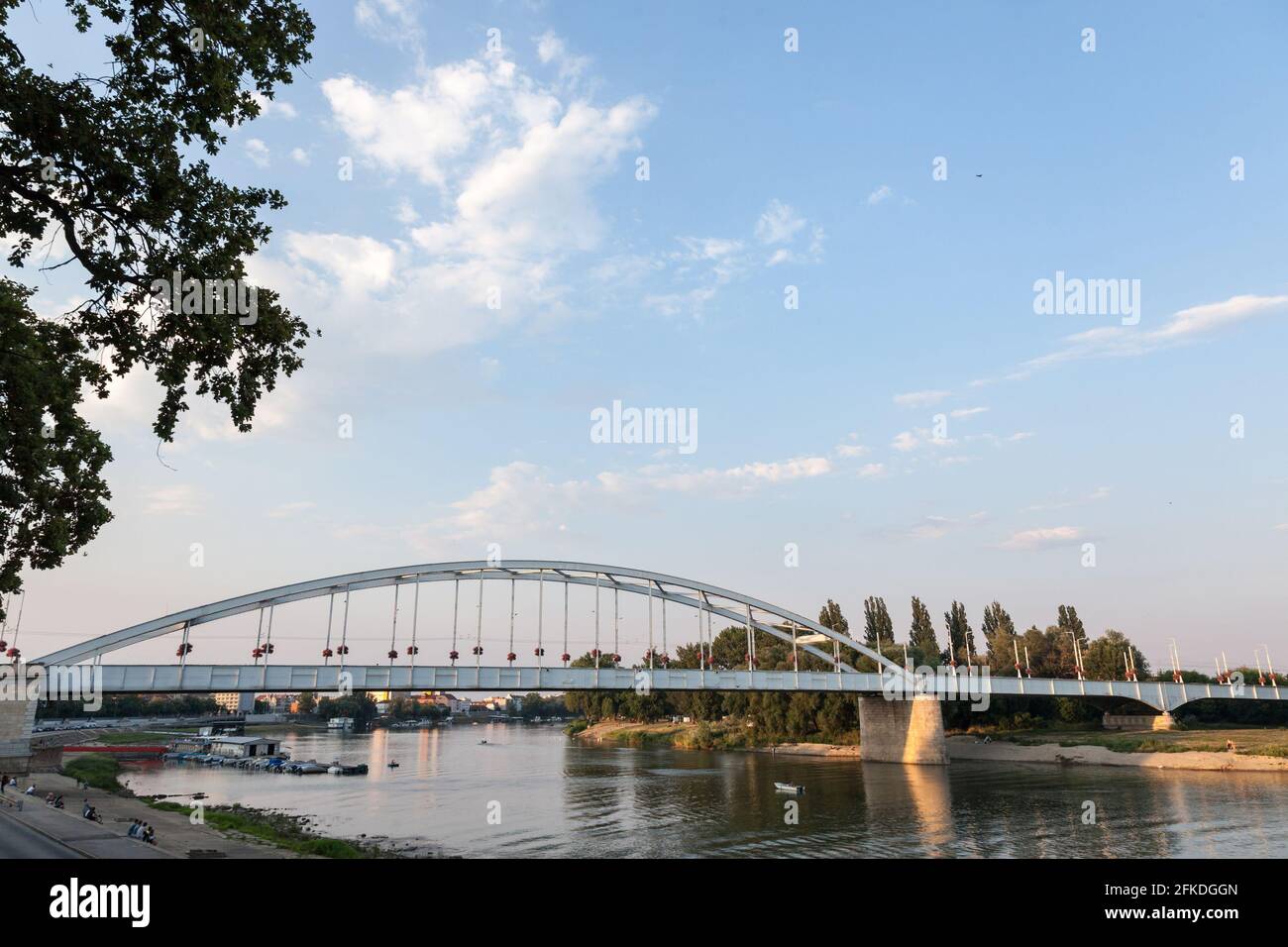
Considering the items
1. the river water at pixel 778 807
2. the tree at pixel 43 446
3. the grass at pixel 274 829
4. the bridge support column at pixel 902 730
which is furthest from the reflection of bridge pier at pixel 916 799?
A: the tree at pixel 43 446

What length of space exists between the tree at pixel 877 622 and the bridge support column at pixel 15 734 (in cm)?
9488

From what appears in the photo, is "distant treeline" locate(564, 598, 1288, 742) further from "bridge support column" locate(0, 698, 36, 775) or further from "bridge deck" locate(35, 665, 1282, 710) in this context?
"bridge support column" locate(0, 698, 36, 775)

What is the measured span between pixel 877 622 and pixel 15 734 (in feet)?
322

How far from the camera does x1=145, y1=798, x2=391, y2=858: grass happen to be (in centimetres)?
3269

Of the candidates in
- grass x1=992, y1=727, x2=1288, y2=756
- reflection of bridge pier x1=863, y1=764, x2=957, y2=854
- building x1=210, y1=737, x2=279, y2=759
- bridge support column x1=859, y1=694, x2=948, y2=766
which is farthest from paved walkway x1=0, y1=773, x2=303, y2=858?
grass x1=992, y1=727, x2=1288, y2=756

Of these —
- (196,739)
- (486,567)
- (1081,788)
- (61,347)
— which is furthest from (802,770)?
(196,739)

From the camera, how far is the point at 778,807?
48.2 metres

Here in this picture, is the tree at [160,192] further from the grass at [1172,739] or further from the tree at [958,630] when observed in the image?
the tree at [958,630]
